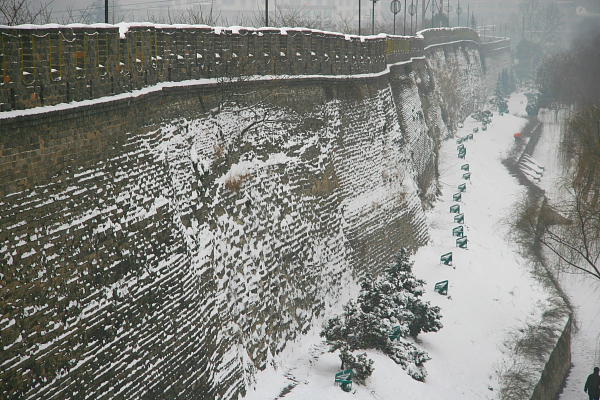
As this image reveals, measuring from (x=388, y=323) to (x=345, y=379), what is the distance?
7.68ft

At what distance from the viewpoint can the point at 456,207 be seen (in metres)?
26.6

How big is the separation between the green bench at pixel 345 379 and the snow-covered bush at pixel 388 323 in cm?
59

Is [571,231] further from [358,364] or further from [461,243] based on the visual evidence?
[358,364]

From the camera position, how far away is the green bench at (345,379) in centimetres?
1246

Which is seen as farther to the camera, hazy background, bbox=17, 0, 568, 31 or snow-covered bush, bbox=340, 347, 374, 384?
hazy background, bbox=17, 0, 568, 31

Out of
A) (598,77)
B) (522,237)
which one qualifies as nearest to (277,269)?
(522,237)

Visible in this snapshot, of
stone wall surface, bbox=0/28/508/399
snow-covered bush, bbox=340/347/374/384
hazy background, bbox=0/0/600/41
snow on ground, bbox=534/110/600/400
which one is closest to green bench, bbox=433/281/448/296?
stone wall surface, bbox=0/28/508/399

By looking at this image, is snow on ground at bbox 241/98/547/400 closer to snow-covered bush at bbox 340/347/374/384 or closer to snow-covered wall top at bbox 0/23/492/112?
snow-covered bush at bbox 340/347/374/384

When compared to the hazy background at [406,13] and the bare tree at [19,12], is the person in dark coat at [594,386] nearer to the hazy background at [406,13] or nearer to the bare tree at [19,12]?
the bare tree at [19,12]

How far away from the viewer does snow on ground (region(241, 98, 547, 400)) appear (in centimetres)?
1309

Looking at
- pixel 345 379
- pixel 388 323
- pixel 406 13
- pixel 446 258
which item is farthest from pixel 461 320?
pixel 406 13

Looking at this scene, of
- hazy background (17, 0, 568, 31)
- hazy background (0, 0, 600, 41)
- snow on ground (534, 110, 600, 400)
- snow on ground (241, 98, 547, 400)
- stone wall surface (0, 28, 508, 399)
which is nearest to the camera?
stone wall surface (0, 28, 508, 399)

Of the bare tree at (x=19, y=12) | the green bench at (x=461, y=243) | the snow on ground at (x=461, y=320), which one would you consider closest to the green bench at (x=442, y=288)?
the snow on ground at (x=461, y=320)

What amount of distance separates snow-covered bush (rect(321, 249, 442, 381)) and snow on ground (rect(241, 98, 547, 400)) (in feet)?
0.98
